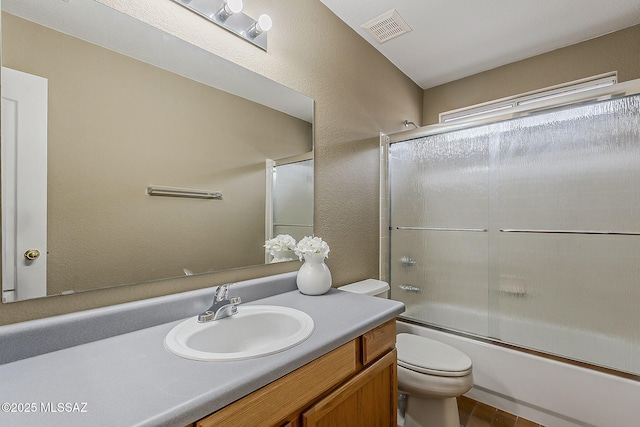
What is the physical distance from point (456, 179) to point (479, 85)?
1.15m

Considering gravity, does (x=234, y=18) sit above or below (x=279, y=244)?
above

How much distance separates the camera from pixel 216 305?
1.06 meters

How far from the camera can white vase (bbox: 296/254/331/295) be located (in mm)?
1368

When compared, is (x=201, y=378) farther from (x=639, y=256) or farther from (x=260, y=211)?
(x=639, y=256)

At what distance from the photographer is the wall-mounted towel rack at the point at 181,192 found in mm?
1051

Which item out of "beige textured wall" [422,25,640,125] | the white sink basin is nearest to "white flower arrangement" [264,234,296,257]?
the white sink basin

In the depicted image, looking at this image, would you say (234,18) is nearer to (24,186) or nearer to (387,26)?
(24,186)

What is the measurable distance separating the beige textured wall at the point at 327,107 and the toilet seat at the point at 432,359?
522mm

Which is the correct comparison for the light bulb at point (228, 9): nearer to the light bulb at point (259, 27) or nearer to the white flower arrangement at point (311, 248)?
the light bulb at point (259, 27)

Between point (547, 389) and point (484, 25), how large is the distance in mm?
2247

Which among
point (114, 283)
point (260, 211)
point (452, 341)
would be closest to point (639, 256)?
point (452, 341)

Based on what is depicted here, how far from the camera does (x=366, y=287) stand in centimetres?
186

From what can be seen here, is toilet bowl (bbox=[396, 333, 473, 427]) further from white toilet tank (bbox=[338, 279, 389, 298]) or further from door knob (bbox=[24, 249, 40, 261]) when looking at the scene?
door knob (bbox=[24, 249, 40, 261])

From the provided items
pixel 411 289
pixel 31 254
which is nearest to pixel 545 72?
pixel 411 289
